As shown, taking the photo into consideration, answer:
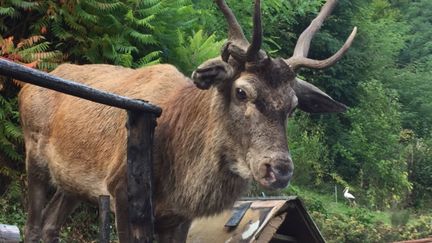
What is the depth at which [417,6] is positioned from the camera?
45281mm

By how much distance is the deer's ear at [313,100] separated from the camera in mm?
6539

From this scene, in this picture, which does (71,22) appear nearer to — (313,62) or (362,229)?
(313,62)

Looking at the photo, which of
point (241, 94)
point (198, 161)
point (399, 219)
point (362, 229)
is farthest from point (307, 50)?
point (399, 219)

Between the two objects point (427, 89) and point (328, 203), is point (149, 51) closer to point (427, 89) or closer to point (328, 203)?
point (328, 203)

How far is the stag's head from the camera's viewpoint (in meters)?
5.69

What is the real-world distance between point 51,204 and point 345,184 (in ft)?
58.2

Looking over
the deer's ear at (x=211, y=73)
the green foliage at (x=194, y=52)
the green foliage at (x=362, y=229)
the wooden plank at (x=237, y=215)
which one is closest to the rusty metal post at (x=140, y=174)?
the deer's ear at (x=211, y=73)

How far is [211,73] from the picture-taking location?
6.03 meters

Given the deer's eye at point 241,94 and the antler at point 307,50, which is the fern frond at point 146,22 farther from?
the deer's eye at point 241,94

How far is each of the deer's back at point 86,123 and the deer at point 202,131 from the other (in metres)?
0.01

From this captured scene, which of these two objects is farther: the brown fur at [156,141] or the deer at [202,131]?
the brown fur at [156,141]

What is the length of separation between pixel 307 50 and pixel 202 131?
97cm

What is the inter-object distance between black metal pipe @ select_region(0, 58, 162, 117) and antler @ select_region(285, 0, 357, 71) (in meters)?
1.55

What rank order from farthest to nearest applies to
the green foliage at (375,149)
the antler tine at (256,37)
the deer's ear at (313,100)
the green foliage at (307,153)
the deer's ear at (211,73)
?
the green foliage at (375,149), the green foliage at (307,153), the deer's ear at (313,100), the deer's ear at (211,73), the antler tine at (256,37)
